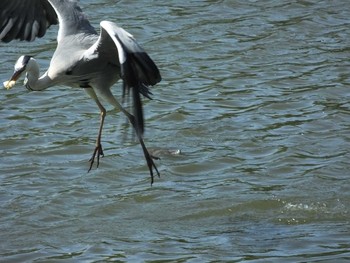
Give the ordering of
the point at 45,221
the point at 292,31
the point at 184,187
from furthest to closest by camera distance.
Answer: the point at 292,31
the point at 184,187
the point at 45,221

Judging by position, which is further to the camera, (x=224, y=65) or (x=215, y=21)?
(x=215, y=21)

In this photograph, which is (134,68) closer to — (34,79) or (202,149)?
(34,79)

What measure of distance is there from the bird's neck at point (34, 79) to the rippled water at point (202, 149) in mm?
1121

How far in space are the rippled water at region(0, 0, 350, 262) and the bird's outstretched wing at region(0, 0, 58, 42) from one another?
1.41 m

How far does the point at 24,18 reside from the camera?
10.2m

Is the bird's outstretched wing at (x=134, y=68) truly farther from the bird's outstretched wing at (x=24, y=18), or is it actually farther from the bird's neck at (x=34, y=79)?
the bird's outstretched wing at (x=24, y=18)

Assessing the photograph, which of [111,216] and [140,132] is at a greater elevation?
[140,132]

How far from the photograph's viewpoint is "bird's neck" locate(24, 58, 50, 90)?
9.46m

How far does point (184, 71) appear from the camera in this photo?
43.3 feet

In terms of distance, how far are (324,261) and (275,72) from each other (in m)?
5.30

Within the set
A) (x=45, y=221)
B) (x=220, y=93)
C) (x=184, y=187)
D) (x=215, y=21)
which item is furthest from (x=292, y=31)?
(x=45, y=221)

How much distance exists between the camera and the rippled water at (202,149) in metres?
8.77

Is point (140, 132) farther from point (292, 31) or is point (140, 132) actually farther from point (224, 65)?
point (292, 31)

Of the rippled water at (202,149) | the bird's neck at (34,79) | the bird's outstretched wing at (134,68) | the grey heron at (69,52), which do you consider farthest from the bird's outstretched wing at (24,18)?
the bird's outstretched wing at (134,68)
